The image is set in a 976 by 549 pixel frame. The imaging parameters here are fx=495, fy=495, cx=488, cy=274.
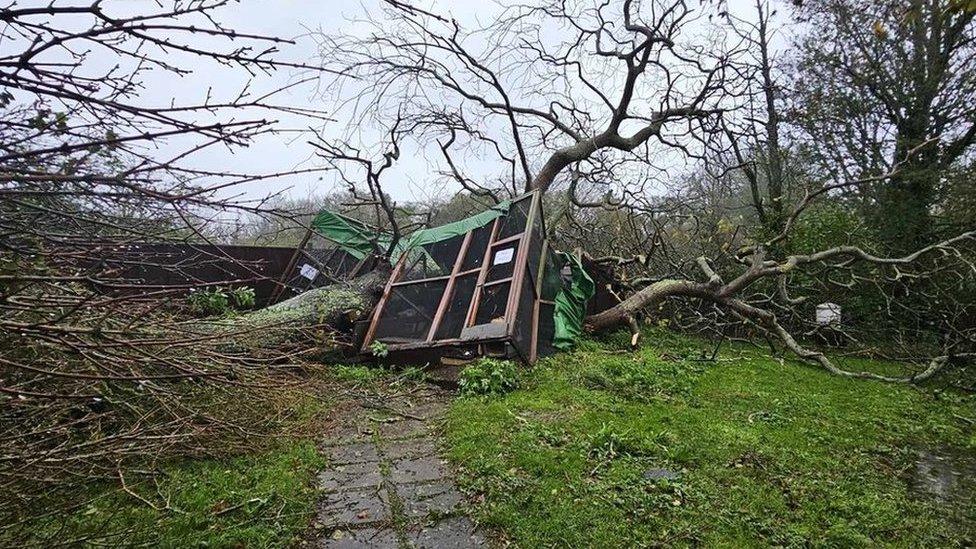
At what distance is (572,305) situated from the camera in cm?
680

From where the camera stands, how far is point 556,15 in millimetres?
9023

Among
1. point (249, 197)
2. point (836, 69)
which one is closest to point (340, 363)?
point (249, 197)

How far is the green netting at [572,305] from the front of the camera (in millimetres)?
6180

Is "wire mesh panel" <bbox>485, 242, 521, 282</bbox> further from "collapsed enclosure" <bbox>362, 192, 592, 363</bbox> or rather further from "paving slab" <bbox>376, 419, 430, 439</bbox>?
"paving slab" <bbox>376, 419, 430, 439</bbox>

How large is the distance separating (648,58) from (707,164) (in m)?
2.34

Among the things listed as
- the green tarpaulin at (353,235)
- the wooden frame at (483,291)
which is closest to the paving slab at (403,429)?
the wooden frame at (483,291)

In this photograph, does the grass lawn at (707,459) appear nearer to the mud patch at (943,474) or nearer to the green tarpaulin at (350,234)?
the mud patch at (943,474)

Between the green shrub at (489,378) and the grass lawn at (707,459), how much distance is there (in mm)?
157

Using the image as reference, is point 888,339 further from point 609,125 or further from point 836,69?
point 609,125

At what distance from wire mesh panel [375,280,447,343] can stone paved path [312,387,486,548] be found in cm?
180

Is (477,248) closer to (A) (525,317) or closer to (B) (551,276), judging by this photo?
(B) (551,276)

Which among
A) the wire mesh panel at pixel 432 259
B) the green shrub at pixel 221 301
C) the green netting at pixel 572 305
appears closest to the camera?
the green netting at pixel 572 305

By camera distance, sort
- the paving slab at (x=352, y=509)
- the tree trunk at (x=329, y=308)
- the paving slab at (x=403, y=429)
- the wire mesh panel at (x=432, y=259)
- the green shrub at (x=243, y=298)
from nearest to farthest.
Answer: the paving slab at (x=352, y=509) < the paving slab at (x=403, y=429) < the tree trunk at (x=329, y=308) < the wire mesh panel at (x=432, y=259) < the green shrub at (x=243, y=298)

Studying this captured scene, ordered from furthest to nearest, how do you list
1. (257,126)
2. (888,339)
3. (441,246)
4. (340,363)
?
1. (888,339)
2. (441,246)
3. (340,363)
4. (257,126)
